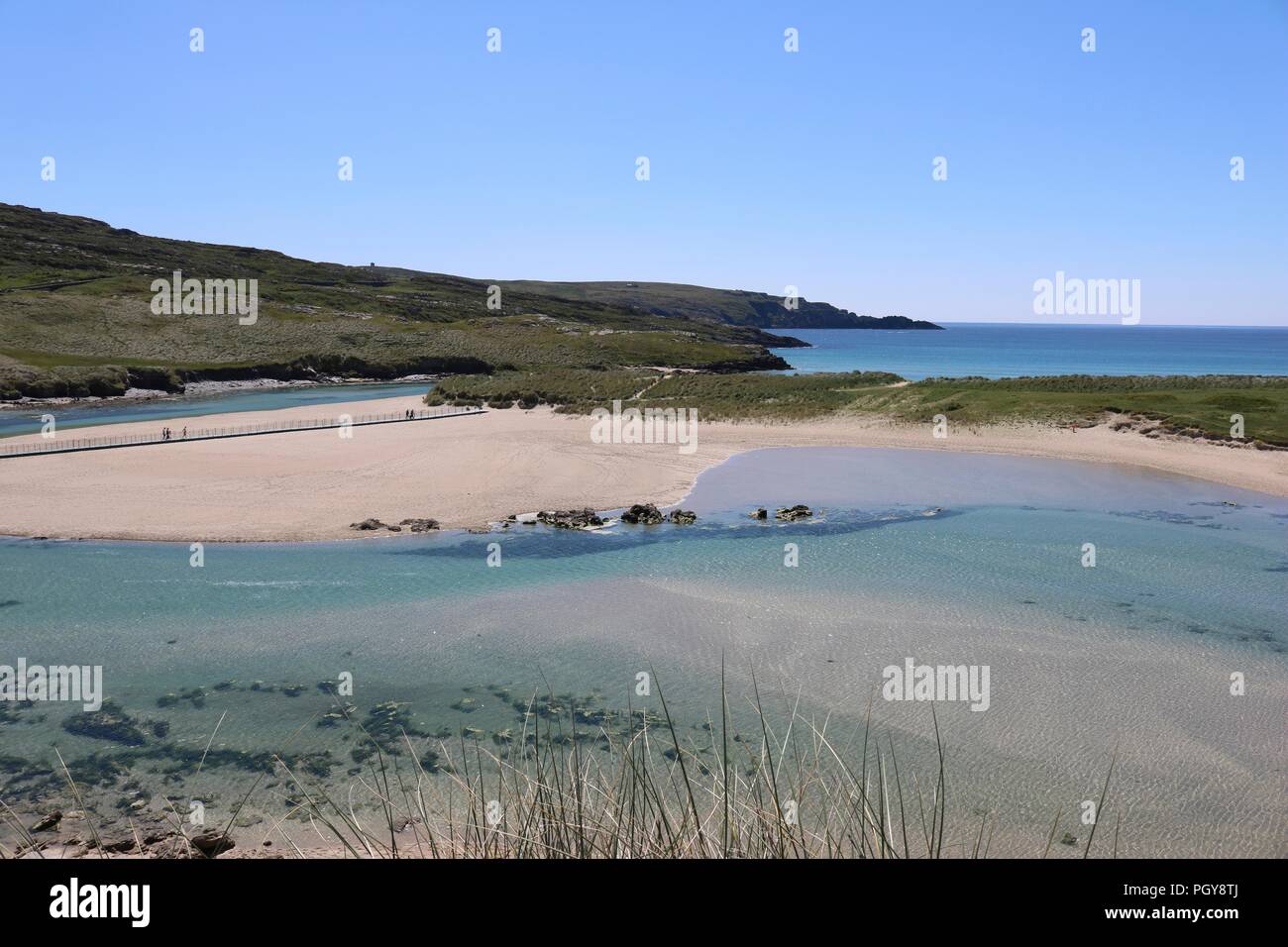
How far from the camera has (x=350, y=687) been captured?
43.2 feet

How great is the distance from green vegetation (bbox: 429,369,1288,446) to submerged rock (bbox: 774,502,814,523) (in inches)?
839

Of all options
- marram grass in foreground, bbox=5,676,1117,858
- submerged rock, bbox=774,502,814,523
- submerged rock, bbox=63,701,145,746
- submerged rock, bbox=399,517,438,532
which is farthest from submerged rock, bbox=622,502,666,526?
submerged rock, bbox=63,701,145,746

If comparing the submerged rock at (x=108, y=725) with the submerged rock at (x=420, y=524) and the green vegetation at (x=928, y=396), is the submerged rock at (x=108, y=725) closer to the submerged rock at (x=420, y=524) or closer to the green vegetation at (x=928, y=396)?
the submerged rock at (x=420, y=524)

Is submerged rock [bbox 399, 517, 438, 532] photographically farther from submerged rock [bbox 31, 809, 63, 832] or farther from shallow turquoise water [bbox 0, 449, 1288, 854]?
submerged rock [bbox 31, 809, 63, 832]

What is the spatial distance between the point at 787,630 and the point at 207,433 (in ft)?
113

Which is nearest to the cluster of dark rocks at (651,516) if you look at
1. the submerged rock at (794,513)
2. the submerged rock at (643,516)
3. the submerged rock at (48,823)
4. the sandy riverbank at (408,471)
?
the submerged rock at (643,516)

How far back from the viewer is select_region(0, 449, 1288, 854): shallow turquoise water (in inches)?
438

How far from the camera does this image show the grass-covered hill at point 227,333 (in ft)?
231

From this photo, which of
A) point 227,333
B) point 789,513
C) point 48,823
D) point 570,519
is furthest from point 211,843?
point 227,333

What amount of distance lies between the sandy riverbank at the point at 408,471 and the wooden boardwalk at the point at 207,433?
1075 millimetres

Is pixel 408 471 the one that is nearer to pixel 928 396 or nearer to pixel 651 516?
pixel 651 516
